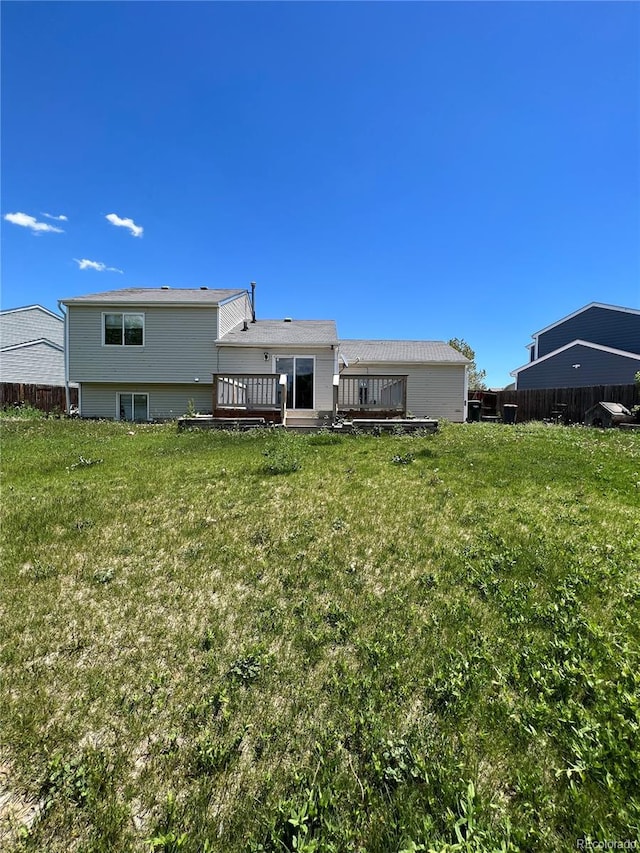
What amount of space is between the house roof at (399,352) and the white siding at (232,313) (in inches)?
205

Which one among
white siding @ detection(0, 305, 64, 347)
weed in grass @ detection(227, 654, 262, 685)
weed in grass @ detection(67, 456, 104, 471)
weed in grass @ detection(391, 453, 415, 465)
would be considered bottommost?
weed in grass @ detection(227, 654, 262, 685)

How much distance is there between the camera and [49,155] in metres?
13.2

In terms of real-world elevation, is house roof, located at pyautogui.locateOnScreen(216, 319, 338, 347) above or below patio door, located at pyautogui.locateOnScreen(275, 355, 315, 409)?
above

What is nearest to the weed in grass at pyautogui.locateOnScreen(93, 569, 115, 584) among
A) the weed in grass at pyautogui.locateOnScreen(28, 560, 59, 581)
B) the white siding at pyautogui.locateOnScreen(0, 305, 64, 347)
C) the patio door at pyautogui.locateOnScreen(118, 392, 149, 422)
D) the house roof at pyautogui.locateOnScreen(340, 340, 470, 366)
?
the weed in grass at pyautogui.locateOnScreen(28, 560, 59, 581)

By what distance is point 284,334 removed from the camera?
15.6m

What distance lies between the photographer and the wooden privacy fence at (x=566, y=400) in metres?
13.9

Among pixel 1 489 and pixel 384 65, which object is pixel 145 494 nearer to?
pixel 1 489

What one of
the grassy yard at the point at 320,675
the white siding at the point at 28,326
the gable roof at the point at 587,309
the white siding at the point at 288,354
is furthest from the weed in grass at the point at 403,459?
the white siding at the point at 28,326

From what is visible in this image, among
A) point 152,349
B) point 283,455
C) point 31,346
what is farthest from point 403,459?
point 31,346

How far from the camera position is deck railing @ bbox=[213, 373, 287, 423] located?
1127 centimetres

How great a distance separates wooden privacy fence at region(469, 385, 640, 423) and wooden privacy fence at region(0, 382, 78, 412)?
22230 millimetres

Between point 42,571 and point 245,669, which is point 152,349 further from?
point 245,669

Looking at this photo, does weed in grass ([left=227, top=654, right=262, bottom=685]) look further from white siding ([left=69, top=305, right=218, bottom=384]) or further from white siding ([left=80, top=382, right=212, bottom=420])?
white siding ([left=80, top=382, right=212, bottom=420])

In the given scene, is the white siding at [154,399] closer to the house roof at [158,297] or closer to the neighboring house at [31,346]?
the house roof at [158,297]
